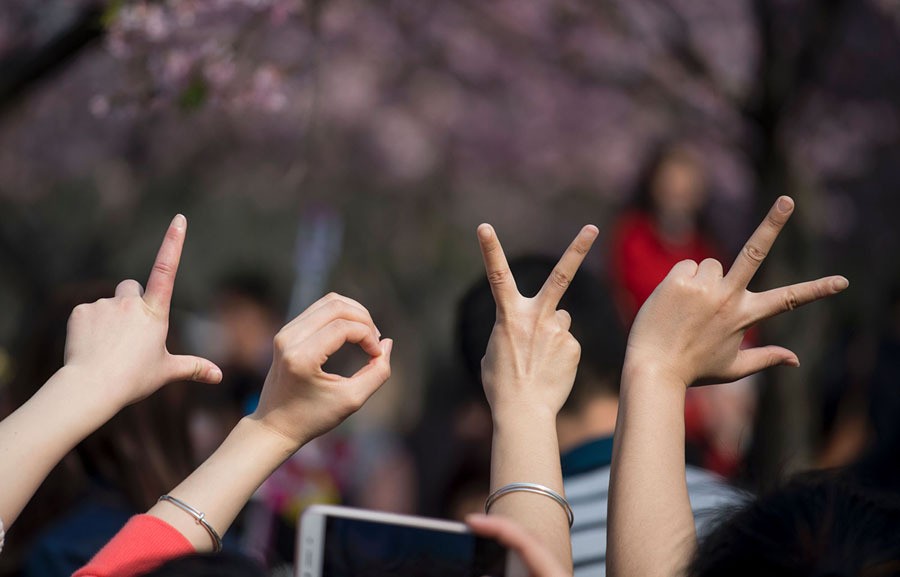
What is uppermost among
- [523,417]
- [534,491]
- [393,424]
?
[393,424]

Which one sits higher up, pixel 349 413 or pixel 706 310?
pixel 706 310

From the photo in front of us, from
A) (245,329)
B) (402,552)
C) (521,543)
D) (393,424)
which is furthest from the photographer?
(393,424)

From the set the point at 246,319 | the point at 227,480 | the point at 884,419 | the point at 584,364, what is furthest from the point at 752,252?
the point at 246,319

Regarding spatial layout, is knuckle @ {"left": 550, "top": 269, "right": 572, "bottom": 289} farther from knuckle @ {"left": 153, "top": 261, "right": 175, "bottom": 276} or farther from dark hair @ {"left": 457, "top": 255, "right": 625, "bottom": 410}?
dark hair @ {"left": 457, "top": 255, "right": 625, "bottom": 410}

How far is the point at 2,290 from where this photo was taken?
60.3ft

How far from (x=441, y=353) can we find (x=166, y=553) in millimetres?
15777

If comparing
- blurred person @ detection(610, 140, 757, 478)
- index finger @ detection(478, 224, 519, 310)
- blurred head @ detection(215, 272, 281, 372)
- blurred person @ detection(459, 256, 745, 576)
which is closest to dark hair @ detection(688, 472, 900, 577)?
index finger @ detection(478, 224, 519, 310)

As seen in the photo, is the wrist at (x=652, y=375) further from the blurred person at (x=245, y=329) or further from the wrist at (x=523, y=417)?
the blurred person at (x=245, y=329)

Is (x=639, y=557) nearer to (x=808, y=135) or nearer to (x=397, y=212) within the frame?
(x=808, y=135)

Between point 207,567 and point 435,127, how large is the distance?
1039 cm

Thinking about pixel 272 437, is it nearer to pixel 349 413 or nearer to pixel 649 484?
pixel 349 413

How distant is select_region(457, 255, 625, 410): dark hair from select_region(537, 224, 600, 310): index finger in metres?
0.78

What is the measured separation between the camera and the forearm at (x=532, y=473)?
4.93ft

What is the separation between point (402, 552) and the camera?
1.33 m
